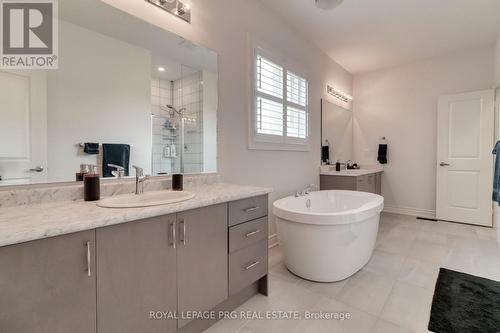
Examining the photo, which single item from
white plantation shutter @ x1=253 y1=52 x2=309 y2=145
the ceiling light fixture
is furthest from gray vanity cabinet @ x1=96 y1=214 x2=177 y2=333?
the ceiling light fixture

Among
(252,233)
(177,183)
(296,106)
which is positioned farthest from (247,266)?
(296,106)

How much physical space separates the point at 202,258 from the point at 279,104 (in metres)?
2.09

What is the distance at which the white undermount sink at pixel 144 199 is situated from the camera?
117 centimetres

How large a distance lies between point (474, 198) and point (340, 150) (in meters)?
2.10

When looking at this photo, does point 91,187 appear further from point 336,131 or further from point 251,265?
point 336,131

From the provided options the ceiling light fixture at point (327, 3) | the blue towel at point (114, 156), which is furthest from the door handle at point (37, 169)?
the ceiling light fixture at point (327, 3)

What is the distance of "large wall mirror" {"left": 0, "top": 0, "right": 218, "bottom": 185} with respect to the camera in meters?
1.20

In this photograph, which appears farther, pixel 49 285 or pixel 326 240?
pixel 326 240

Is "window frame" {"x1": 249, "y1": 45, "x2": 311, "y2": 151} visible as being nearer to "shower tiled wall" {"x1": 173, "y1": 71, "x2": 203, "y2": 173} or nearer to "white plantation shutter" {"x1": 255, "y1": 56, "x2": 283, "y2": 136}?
"white plantation shutter" {"x1": 255, "y1": 56, "x2": 283, "y2": 136}

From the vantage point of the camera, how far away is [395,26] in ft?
9.93

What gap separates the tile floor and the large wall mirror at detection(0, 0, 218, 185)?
1.23 meters

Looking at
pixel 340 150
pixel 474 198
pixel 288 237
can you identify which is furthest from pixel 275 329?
pixel 474 198

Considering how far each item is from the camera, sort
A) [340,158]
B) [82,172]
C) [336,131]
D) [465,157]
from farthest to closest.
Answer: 1. [340,158]
2. [336,131]
3. [465,157]
4. [82,172]

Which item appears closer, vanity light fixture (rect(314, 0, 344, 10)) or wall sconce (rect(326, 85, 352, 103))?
vanity light fixture (rect(314, 0, 344, 10))
